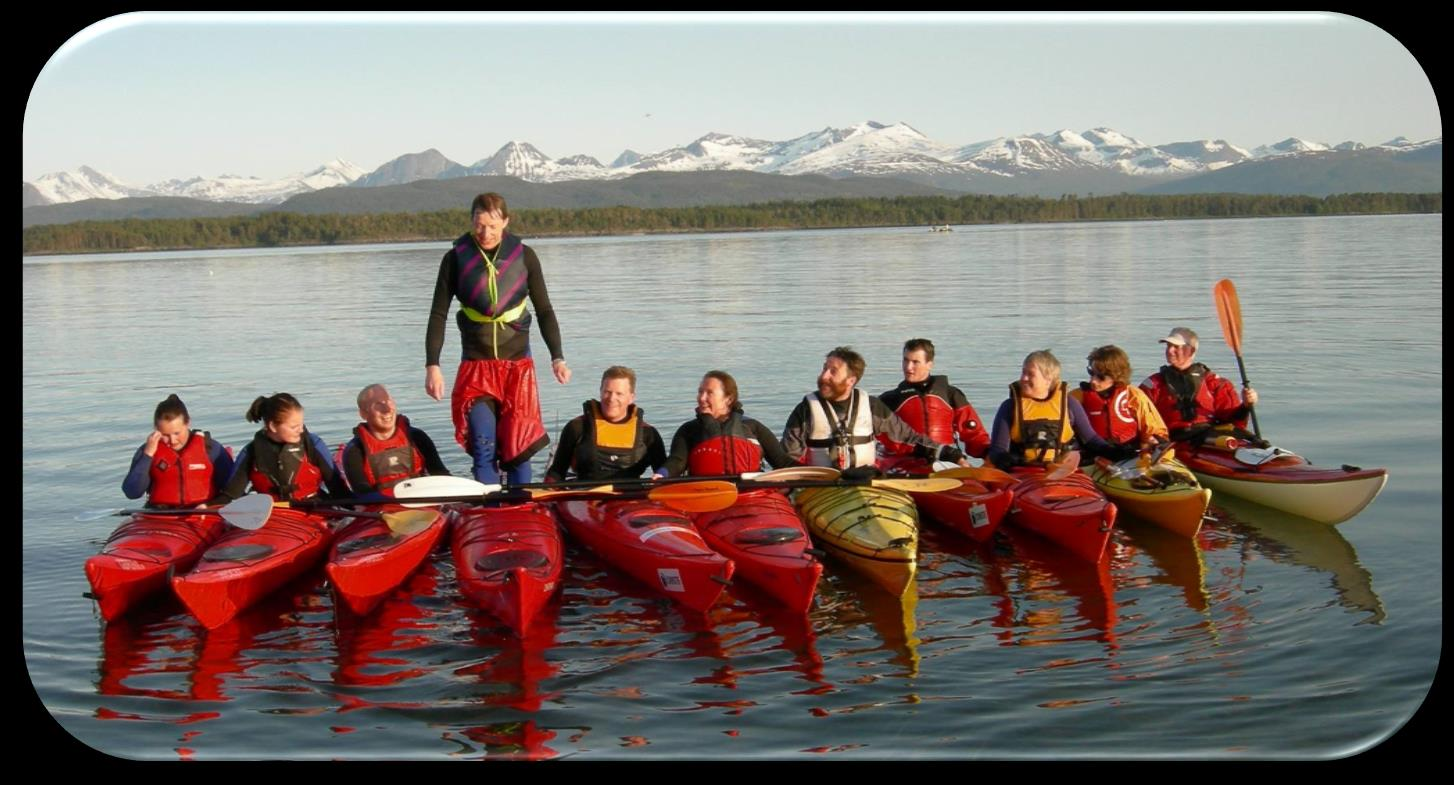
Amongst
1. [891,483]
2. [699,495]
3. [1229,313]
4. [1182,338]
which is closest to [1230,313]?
[1229,313]

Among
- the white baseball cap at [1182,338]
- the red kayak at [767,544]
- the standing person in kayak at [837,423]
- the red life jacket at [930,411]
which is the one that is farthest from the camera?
the white baseball cap at [1182,338]

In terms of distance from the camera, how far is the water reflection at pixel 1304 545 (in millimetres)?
7594

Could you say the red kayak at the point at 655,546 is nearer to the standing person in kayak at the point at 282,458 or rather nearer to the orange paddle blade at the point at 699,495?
the orange paddle blade at the point at 699,495

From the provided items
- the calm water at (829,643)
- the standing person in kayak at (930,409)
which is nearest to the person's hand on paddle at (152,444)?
the calm water at (829,643)

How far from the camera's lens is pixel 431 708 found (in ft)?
20.1

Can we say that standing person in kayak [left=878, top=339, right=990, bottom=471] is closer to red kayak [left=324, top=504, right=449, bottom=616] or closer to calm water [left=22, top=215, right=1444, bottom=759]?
calm water [left=22, top=215, right=1444, bottom=759]

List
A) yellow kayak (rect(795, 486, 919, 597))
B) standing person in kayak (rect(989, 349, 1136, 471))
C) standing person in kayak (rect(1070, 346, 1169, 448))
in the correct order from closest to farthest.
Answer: yellow kayak (rect(795, 486, 919, 597)) < standing person in kayak (rect(989, 349, 1136, 471)) < standing person in kayak (rect(1070, 346, 1169, 448))

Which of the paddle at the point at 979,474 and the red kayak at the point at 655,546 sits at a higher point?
the paddle at the point at 979,474

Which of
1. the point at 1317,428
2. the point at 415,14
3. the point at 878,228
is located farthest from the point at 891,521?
the point at 878,228

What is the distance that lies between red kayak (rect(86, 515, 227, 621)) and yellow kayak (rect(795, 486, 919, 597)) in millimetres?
3674

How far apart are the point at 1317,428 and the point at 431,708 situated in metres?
9.70

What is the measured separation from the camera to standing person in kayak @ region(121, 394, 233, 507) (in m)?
7.99

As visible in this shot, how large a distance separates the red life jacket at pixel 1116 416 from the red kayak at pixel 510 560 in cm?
413

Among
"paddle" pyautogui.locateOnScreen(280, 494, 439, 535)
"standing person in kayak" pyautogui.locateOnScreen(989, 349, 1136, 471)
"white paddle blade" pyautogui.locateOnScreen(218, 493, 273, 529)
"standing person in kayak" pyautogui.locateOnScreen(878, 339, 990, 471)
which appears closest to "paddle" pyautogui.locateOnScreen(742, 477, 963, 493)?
"standing person in kayak" pyautogui.locateOnScreen(989, 349, 1136, 471)
